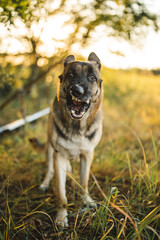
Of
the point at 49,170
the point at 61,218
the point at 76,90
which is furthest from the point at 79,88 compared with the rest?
the point at 49,170

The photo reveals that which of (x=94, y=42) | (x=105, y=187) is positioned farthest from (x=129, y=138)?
(x=94, y=42)

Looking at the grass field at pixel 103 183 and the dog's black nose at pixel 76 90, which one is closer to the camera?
the grass field at pixel 103 183

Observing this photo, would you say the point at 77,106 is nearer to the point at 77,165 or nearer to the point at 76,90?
the point at 76,90

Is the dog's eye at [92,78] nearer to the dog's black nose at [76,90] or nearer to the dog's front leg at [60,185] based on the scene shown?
the dog's black nose at [76,90]

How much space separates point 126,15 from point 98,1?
612mm

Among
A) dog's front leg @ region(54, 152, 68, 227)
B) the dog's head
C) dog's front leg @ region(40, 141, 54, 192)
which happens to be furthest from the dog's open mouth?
dog's front leg @ region(40, 141, 54, 192)

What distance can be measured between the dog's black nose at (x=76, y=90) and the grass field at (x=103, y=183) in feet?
2.69

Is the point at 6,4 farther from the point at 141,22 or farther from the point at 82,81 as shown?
the point at 141,22

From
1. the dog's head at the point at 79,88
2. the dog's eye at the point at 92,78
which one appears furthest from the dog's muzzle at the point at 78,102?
the dog's eye at the point at 92,78

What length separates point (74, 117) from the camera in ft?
6.66

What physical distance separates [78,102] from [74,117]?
0.66 feet

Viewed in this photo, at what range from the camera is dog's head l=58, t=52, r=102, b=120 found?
202cm

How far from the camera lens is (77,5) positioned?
3471 millimetres

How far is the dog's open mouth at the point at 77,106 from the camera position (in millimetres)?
2068
